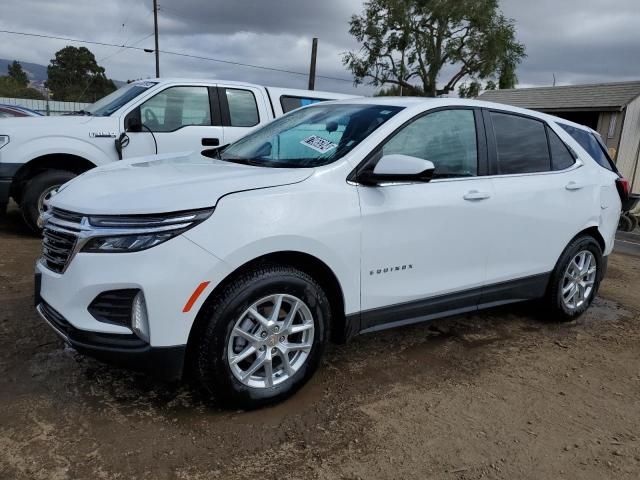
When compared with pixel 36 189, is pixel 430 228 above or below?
above

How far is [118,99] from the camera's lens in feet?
22.0

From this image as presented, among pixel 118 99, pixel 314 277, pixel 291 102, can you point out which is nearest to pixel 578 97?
pixel 291 102

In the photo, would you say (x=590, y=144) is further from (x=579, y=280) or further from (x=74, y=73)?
(x=74, y=73)

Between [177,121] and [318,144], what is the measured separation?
3.94 m

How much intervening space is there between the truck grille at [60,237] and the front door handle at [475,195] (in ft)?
7.45

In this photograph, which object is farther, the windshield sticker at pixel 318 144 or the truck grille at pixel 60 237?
the windshield sticker at pixel 318 144

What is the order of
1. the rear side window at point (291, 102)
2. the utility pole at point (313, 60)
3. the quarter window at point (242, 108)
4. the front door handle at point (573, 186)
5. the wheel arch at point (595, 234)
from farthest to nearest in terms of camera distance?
1. the utility pole at point (313, 60)
2. the rear side window at point (291, 102)
3. the quarter window at point (242, 108)
4. the wheel arch at point (595, 234)
5. the front door handle at point (573, 186)

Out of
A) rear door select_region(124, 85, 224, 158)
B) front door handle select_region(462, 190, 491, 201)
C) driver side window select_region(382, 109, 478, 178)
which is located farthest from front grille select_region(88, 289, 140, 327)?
rear door select_region(124, 85, 224, 158)

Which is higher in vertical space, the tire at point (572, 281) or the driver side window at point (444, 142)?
the driver side window at point (444, 142)

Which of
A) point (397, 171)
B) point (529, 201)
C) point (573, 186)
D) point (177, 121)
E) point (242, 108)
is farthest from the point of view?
point (242, 108)

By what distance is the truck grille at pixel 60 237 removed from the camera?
2.62 m

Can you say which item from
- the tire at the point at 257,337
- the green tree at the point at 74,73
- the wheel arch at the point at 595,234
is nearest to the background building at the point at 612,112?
the wheel arch at the point at 595,234

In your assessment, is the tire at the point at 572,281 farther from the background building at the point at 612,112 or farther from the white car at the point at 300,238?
the background building at the point at 612,112

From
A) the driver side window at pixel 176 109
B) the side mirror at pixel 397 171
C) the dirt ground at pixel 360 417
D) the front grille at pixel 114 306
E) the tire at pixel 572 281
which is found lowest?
the dirt ground at pixel 360 417
